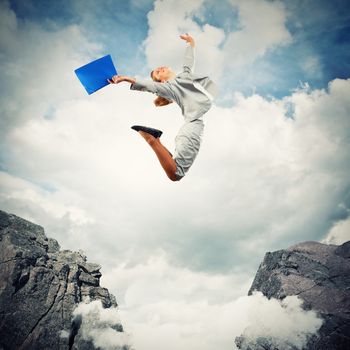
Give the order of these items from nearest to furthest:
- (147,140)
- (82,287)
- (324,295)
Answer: (147,140) < (324,295) < (82,287)

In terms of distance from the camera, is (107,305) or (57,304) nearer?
(57,304)

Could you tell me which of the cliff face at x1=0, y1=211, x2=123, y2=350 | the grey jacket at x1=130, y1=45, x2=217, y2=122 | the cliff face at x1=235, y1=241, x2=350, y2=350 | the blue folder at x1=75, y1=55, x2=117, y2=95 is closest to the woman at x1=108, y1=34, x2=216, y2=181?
the grey jacket at x1=130, y1=45, x2=217, y2=122

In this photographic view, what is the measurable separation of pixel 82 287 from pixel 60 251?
9.23m

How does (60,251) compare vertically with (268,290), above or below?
above

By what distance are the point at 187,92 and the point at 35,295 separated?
42277 mm

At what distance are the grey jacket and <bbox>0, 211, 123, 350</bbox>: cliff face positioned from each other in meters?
41.8

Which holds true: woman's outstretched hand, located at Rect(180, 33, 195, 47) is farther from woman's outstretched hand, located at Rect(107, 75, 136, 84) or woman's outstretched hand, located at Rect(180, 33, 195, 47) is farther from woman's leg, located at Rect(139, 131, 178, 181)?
woman's leg, located at Rect(139, 131, 178, 181)

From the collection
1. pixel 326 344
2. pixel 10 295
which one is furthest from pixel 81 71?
pixel 10 295

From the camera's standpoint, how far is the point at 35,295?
37.2m

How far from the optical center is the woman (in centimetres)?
435

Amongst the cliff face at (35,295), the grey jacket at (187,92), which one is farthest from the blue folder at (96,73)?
the cliff face at (35,295)

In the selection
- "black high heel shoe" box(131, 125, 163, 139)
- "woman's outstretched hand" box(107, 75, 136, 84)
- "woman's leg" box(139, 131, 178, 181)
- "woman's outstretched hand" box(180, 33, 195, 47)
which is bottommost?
"woman's leg" box(139, 131, 178, 181)

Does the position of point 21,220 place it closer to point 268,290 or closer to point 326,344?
point 268,290

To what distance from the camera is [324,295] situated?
22.4 meters
